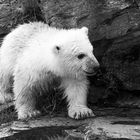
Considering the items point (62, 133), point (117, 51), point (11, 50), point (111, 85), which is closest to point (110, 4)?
point (117, 51)

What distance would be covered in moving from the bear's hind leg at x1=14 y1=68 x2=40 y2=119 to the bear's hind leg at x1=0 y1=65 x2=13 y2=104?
0.78 metres

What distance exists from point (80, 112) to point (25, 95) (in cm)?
106

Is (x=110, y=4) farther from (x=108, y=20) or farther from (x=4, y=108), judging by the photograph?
(x=4, y=108)

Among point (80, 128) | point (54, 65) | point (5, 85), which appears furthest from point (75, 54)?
point (5, 85)

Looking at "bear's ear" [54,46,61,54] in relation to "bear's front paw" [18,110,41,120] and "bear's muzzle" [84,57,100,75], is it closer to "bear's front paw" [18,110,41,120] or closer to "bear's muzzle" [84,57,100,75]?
"bear's muzzle" [84,57,100,75]

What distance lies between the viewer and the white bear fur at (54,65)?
607 cm

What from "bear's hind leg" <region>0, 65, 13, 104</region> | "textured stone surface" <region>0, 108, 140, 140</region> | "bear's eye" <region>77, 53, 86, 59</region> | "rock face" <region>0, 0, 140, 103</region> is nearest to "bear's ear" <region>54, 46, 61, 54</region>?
"bear's eye" <region>77, 53, 86, 59</region>

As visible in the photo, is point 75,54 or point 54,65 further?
point 54,65

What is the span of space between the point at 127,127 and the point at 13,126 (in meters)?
1.69

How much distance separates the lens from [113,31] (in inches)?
261

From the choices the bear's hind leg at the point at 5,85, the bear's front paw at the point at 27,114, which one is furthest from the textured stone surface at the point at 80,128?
the bear's hind leg at the point at 5,85

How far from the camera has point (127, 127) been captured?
5375mm

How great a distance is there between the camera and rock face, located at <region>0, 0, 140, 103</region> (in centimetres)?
648

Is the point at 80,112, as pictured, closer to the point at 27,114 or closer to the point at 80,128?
the point at 80,128
